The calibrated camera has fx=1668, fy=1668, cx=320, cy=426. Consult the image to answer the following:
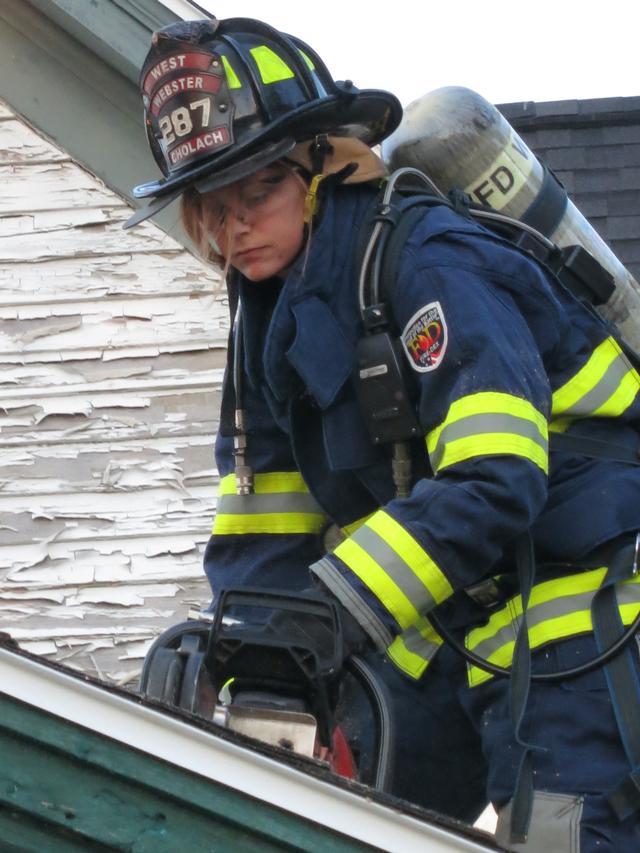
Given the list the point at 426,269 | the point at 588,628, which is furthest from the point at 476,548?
the point at 426,269

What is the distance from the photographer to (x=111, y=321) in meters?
5.64

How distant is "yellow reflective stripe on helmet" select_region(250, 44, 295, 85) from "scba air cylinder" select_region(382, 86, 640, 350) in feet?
1.75

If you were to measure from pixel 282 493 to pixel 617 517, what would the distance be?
802 mm

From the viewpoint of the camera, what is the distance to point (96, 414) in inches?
220

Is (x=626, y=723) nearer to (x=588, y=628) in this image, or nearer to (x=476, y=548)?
(x=588, y=628)

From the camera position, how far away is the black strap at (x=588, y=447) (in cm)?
301

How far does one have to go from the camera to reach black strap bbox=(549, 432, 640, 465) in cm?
301

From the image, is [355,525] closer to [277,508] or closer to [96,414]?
[277,508]

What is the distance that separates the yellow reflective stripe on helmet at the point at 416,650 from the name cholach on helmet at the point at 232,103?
0.92 meters

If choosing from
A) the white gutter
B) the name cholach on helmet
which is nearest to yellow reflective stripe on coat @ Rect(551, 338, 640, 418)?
the name cholach on helmet

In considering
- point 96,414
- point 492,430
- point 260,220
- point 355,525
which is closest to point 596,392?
point 492,430

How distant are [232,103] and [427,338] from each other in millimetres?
670

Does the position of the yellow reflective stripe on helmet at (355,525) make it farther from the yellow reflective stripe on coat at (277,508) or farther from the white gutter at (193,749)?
the white gutter at (193,749)

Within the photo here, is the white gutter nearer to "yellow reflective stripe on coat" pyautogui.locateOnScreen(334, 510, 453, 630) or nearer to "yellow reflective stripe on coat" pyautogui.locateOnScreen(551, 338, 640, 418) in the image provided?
"yellow reflective stripe on coat" pyautogui.locateOnScreen(334, 510, 453, 630)
